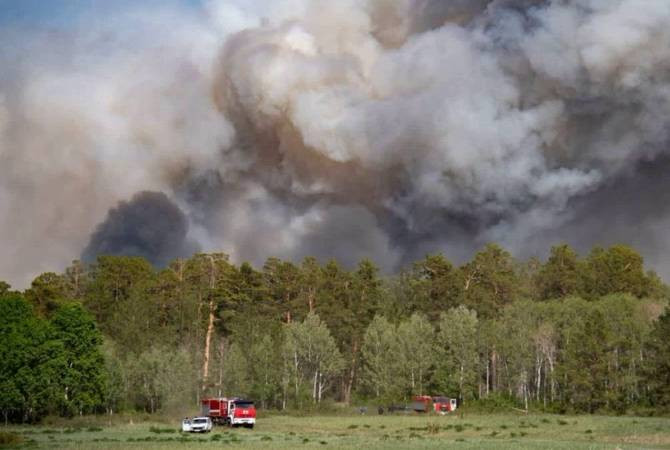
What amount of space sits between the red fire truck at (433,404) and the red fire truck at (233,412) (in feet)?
109

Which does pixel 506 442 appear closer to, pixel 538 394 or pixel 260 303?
pixel 538 394

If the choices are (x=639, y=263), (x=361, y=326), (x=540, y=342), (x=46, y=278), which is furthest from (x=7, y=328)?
(x=639, y=263)

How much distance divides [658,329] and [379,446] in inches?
2398

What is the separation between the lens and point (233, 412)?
8969 cm

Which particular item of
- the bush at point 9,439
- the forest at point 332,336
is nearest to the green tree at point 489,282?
the forest at point 332,336

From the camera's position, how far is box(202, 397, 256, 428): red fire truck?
3494 inches

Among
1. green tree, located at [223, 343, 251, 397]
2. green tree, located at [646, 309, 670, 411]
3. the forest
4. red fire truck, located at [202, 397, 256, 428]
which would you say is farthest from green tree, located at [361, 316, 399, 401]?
red fire truck, located at [202, 397, 256, 428]

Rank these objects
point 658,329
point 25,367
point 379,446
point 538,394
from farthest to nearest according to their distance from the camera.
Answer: point 538,394, point 658,329, point 25,367, point 379,446

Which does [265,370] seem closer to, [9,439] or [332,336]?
[332,336]

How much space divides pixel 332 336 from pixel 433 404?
72.3 feet

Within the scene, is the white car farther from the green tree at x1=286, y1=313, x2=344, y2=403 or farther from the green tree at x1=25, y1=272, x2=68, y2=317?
the green tree at x1=25, y1=272, x2=68, y2=317

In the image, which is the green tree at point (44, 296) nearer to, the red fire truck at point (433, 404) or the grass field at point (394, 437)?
the grass field at point (394, 437)

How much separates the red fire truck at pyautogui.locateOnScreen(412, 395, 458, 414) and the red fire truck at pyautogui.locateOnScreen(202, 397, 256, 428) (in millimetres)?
33340

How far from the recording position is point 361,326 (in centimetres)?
13925
